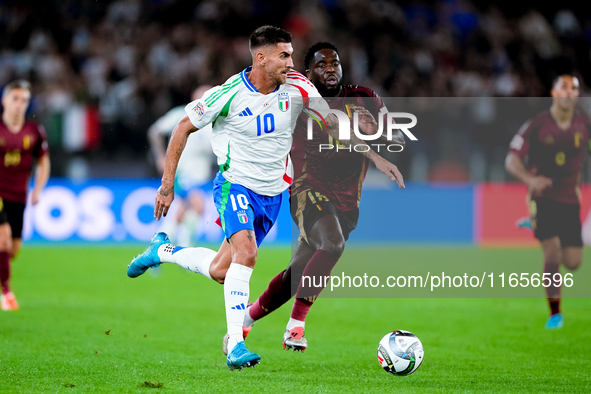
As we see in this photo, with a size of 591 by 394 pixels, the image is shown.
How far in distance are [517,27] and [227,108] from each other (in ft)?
50.5

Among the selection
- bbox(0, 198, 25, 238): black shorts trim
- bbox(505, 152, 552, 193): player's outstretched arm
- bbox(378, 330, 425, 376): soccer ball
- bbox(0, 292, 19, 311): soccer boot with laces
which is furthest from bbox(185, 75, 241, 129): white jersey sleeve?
bbox(0, 198, 25, 238): black shorts trim

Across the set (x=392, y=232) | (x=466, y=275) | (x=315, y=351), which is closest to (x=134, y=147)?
(x=392, y=232)

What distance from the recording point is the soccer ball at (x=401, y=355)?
5.42 m

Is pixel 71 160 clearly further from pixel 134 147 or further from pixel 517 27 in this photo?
pixel 517 27

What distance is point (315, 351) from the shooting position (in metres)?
6.61

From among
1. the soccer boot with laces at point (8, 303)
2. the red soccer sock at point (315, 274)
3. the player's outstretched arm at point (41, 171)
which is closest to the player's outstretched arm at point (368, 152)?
the red soccer sock at point (315, 274)

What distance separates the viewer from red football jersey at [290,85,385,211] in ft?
21.0

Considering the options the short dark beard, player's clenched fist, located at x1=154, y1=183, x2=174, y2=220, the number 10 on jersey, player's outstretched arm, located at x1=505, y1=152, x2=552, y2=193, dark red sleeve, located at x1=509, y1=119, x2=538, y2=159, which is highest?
dark red sleeve, located at x1=509, y1=119, x2=538, y2=159

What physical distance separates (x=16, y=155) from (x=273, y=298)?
4.36 metres

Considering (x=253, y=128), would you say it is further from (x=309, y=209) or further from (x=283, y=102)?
(x=309, y=209)

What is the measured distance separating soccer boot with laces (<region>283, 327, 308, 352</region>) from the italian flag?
9.47 metres

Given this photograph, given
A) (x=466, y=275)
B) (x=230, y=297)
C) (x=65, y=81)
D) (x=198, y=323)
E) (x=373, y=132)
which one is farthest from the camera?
(x=65, y=81)

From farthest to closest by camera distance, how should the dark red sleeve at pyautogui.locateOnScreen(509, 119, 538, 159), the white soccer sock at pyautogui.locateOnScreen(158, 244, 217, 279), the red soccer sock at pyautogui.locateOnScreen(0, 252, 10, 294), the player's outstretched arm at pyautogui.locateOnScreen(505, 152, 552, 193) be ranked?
the red soccer sock at pyautogui.locateOnScreen(0, 252, 10, 294), the dark red sleeve at pyautogui.locateOnScreen(509, 119, 538, 159), the player's outstretched arm at pyautogui.locateOnScreen(505, 152, 552, 193), the white soccer sock at pyautogui.locateOnScreen(158, 244, 217, 279)

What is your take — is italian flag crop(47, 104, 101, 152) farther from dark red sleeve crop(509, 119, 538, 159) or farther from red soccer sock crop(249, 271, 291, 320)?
red soccer sock crop(249, 271, 291, 320)
